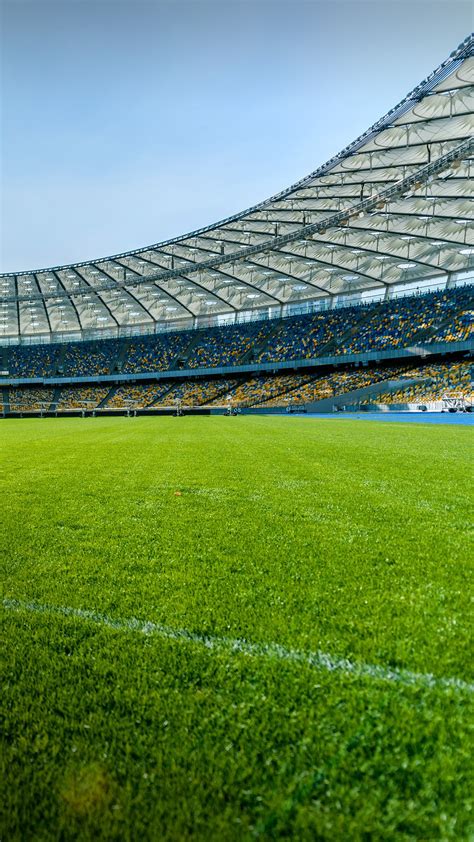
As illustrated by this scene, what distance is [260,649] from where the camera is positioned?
6.14 ft

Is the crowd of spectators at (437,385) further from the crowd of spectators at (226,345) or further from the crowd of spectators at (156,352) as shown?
the crowd of spectators at (156,352)

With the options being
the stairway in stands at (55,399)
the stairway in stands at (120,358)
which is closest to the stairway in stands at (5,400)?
the stairway in stands at (55,399)

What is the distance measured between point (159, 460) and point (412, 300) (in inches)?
1692

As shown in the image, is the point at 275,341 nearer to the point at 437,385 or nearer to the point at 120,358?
the point at 437,385

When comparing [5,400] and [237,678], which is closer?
[237,678]

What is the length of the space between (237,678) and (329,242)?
35.6m

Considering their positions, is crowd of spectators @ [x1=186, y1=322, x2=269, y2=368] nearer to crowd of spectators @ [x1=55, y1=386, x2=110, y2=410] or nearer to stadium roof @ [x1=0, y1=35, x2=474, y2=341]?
stadium roof @ [x1=0, y1=35, x2=474, y2=341]

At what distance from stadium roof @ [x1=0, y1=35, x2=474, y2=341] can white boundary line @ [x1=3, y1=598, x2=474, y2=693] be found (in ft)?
78.7

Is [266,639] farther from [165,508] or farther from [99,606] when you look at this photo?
[165,508]

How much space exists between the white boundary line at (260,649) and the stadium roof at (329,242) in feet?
78.7

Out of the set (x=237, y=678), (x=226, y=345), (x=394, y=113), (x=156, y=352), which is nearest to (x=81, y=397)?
(x=156, y=352)

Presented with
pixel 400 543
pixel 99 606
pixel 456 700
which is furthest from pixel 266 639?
pixel 400 543

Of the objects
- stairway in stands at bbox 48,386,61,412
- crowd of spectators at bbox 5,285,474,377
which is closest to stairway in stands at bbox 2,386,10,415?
crowd of spectators at bbox 5,285,474,377

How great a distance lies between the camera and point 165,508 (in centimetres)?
442
